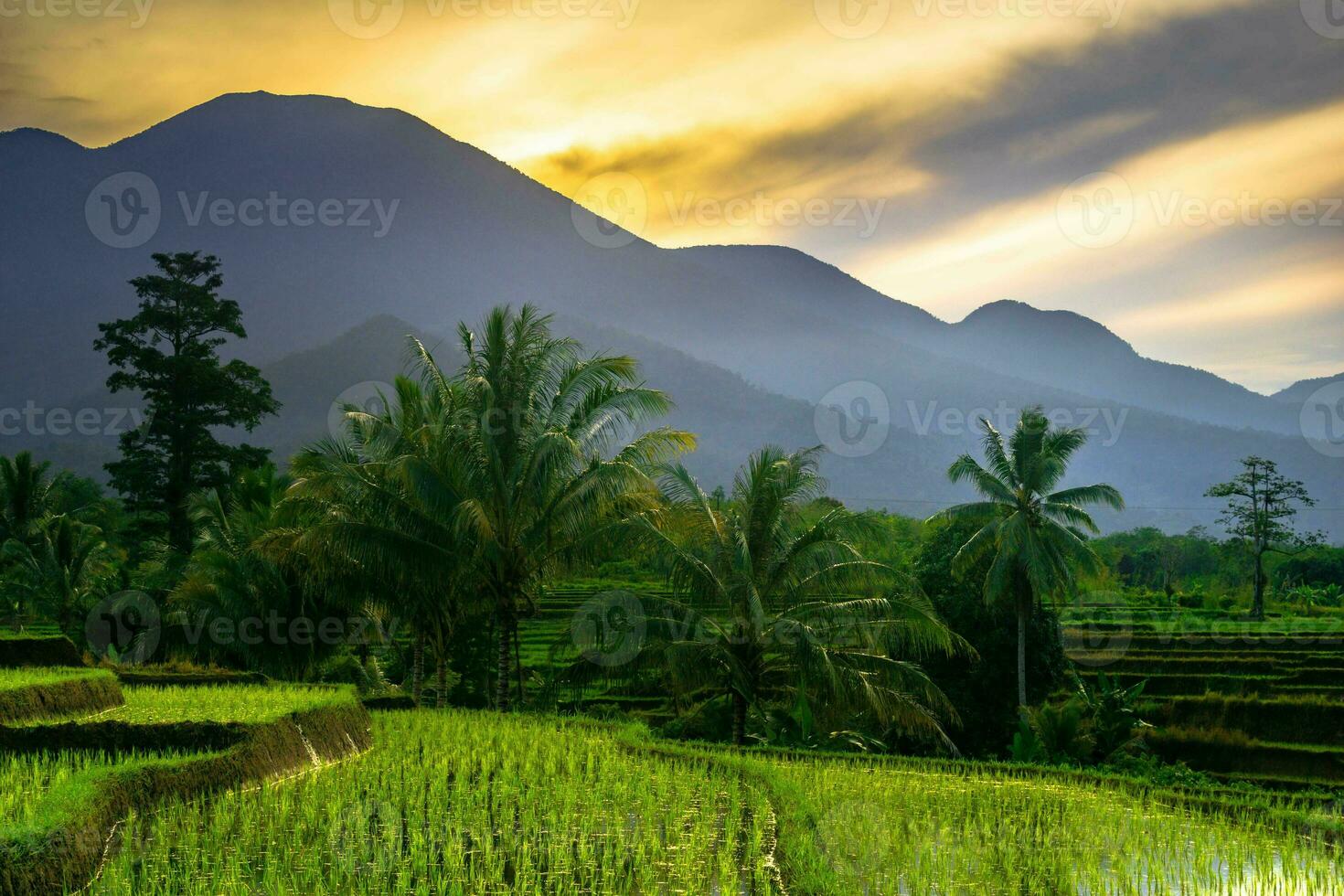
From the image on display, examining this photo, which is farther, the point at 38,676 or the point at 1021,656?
the point at 1021,656

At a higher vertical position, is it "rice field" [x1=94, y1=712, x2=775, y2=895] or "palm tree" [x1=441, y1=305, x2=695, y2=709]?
"palm tree" [x1=441, y1=305, x2=695, y2=709]

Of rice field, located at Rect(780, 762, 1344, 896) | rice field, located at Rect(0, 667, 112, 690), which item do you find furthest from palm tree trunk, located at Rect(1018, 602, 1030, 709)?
rice field, located at Rect(0, 667, 112, 690)

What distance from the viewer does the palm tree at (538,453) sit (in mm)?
18641

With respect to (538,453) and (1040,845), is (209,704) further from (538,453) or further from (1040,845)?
(1040,845)

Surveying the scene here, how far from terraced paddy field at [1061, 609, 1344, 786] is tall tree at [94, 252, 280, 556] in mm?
29437

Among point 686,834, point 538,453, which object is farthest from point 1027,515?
point 686,834

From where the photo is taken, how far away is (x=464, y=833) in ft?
27.7

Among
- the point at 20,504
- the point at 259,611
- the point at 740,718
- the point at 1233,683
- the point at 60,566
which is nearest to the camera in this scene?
the point at 740,718

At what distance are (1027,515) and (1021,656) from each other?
5.50 metres

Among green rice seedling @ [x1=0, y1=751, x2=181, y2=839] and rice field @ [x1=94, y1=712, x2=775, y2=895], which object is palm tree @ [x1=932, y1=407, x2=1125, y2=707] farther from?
green rice seedling @ [x1=0, y1=751, x2=181, y2=839]

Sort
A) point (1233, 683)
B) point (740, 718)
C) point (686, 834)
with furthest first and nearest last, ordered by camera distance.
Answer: point (1233, 683)
point (740, 718)
point (686, 834)

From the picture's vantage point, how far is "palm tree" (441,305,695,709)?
18641 mm

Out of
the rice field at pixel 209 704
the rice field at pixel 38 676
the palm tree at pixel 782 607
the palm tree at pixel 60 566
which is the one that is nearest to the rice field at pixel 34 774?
the rice field at pixel 209 704

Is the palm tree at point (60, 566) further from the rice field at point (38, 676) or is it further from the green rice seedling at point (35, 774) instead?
the green rice seedling at point (35, 774)
